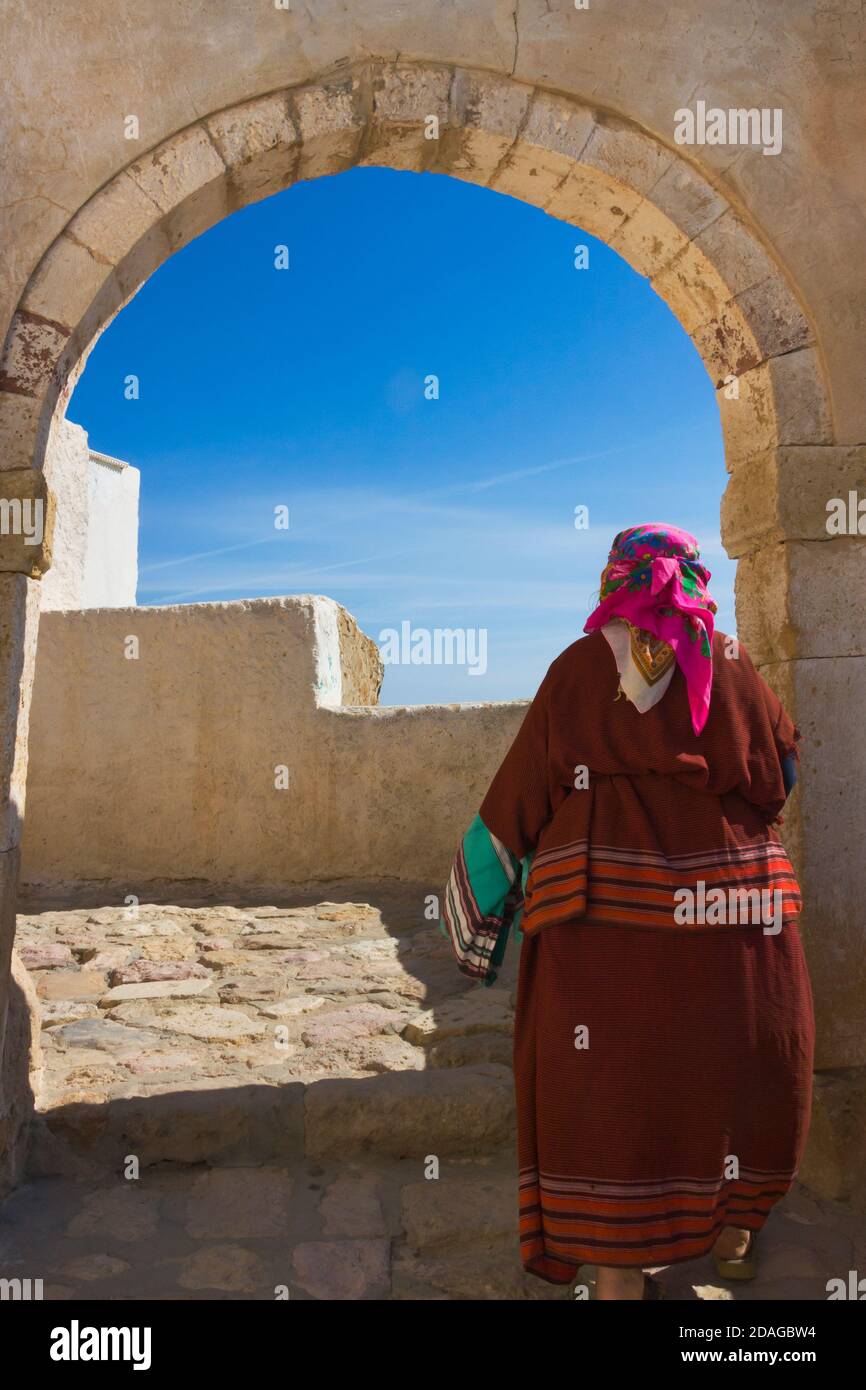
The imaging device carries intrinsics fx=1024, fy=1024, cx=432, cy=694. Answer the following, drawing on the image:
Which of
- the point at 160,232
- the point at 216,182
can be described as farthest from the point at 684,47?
the point at 160,232

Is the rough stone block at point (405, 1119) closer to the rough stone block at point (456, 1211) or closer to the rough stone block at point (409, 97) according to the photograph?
the rough stone block at point (456, 1211)

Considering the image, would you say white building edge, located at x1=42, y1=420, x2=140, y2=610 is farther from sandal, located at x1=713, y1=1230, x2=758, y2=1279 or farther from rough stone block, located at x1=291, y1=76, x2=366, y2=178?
sandal, located at x1=713, y1=1230, x2=758, y2=1279

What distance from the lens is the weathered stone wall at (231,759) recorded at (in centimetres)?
632

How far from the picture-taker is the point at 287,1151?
10.2 ft

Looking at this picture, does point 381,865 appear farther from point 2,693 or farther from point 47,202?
point 47,202

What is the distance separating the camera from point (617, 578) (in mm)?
2271

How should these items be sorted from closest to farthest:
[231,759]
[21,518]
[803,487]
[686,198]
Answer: [21,518]
[803,487]
[686,198]
[231,759]

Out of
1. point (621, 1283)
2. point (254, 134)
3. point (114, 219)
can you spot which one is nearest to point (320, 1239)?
point (621, 1283)

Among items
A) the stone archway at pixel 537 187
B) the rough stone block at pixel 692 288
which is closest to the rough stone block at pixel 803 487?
the stone archway at pixel 537 187

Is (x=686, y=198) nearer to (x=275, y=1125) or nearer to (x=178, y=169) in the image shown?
(x=178, y=169)

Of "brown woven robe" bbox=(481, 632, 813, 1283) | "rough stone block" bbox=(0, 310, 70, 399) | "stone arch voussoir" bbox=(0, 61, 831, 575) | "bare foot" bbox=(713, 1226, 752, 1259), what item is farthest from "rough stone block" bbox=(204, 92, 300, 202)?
"bare foot" bbox=(713, 1226, 752, 1259)

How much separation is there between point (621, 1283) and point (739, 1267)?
17.8 inches

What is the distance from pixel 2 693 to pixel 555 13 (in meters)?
2.68

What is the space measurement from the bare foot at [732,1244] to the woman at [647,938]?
0.25m
